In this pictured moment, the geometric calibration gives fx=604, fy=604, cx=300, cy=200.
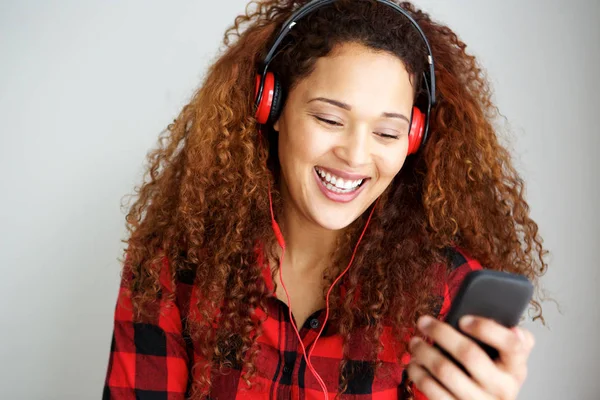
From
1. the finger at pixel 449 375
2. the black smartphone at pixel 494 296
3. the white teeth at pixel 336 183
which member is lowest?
the finger at pixel 449 375

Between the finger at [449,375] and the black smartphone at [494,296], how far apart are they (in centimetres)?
6

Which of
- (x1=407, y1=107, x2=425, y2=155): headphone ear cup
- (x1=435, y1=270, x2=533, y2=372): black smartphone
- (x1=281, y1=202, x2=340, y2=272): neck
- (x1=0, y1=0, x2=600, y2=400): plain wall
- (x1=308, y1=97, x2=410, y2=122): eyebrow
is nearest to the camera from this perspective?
(x1=435, y1=270, x2=533, y2=372): black smartphone

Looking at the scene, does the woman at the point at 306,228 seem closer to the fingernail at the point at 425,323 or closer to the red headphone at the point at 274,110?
the red headphone at the point at 274,110

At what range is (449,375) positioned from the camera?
2.26 feet

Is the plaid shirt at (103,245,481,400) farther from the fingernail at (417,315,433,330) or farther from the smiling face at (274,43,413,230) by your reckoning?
the fingernail at (417,315,433,330)

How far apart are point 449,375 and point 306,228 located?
660 millimetres

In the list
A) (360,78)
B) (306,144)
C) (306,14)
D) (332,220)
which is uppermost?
(306,14)

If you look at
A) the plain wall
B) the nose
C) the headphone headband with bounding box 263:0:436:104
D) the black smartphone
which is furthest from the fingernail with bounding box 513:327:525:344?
the plain wall

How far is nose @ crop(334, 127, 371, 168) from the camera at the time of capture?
109cm

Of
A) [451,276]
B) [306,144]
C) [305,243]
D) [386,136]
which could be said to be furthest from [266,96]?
[451,276]

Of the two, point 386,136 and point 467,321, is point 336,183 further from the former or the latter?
point 467,321

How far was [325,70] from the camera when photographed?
1.11m

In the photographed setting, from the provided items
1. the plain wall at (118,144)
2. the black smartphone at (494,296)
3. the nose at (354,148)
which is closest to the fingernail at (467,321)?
the black smartphone at (494,296)

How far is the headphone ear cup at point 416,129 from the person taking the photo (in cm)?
118
